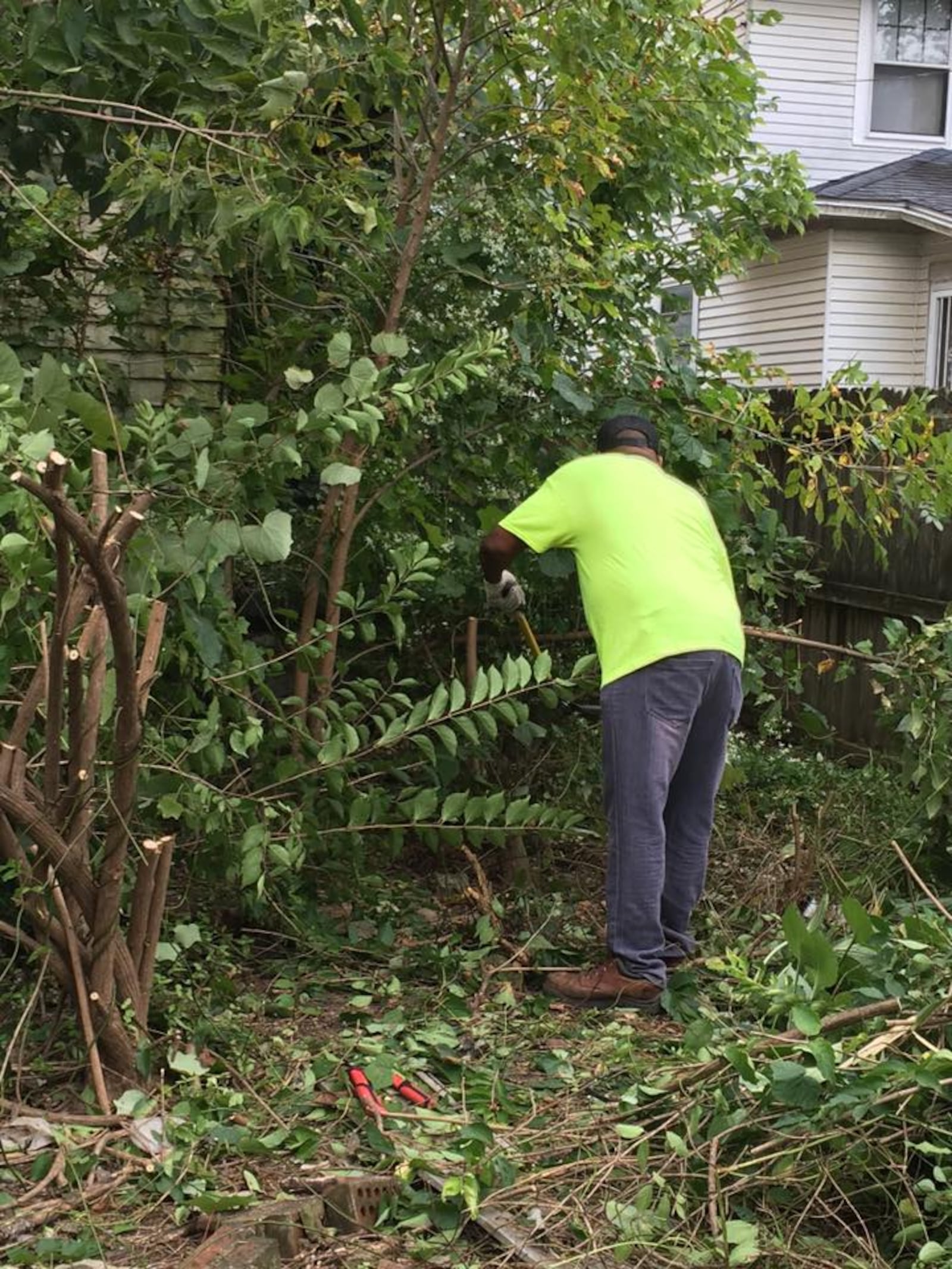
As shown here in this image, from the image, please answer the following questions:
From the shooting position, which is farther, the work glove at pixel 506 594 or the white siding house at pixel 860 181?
the white siding house at pixel 860 181

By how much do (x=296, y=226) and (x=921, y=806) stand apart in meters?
2.78

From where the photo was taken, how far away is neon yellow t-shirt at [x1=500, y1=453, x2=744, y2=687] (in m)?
4.36

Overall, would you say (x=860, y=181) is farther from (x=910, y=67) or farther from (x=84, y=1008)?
(x=84, y=1008)

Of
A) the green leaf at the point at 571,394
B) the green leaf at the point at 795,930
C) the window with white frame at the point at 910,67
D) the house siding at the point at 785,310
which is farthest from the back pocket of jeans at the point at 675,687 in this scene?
the window with white frame at the point at 910,67

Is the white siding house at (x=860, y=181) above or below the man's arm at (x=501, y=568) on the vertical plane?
above

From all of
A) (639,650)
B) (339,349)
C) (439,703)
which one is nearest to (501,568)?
(639,650)

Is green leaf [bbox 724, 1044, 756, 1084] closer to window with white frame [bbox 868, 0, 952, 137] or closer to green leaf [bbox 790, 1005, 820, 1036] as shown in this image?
green leaf [bbox 790, 1005, 820, 1036]

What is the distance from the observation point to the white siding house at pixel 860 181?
16641 mm

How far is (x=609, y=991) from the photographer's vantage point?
14.0 ft

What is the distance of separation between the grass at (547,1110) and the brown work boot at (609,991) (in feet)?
0.19

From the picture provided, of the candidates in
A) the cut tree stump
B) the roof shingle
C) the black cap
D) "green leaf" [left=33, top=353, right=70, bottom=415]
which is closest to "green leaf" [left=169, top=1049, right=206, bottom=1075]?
the cut tree stump

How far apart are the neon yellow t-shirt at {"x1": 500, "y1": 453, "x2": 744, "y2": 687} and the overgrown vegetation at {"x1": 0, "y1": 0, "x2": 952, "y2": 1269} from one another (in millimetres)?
195

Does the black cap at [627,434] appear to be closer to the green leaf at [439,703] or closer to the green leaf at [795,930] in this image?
the green leaf at [439,703]

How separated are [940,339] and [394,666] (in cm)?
1417
